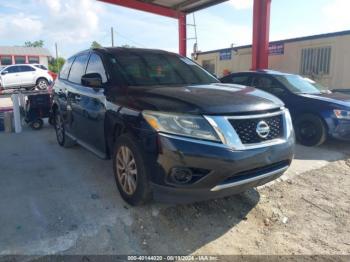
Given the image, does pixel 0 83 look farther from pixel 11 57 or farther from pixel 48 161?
pixel 11 57

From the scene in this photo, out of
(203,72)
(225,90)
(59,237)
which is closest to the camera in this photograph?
(59,237)

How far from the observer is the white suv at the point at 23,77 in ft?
62.3

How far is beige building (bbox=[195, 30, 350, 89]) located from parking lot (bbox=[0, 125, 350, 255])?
11.2 m

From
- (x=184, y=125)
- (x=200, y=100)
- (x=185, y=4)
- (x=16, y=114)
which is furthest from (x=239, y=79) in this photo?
(x=185, y=4)

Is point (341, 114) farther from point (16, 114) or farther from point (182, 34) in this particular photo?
point (182, 34)

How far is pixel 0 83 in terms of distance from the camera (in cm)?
1888

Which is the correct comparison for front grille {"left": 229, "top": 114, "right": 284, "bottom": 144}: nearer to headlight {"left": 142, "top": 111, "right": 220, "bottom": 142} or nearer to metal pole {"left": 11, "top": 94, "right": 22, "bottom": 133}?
headlight {"left": 142, "top": 111, "right": 220, "bottom": 142}

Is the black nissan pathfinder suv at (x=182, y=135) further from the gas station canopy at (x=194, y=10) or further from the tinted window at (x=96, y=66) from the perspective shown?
the gas station canopy at (x=194, y=10)

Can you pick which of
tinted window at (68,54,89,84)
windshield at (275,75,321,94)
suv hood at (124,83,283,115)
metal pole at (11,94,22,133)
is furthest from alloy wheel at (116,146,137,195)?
metal pole at (11,94,22,133)

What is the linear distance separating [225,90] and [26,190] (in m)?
2.68

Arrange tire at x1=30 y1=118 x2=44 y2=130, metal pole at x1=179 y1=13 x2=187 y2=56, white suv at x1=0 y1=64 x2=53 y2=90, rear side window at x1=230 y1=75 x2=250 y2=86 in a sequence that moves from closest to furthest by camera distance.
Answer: rear side window at x1=230 y1=75 x2=250 y2=86 → tire at x1=30 y1=118 x2=44 y2=130 → metal pole at x1=179 y1=13 x2=187 y2=56 → white suv at x1=0 y1=64 x2=53 y2=90

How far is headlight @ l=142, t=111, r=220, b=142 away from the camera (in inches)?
100

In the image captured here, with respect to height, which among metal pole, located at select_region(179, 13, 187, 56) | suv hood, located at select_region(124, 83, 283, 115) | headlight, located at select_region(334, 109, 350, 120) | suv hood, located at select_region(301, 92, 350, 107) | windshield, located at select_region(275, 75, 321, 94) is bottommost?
headlight, located at select_region(334, 109, 350, 120)

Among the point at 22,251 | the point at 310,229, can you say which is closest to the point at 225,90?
the point at 310,229
